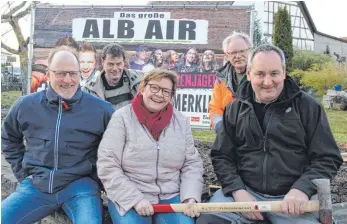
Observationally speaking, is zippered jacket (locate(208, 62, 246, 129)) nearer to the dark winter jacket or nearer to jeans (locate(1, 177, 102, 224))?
the dark winter jacket

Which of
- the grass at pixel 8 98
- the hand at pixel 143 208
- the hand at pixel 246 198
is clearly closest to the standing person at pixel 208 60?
the hand at pixel 246 198

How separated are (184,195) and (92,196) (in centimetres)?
63

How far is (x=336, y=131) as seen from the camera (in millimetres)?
9281

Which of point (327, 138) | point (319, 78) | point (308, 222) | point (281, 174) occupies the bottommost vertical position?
point (308, 222)

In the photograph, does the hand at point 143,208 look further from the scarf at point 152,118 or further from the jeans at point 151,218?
the scarf at point 152,118

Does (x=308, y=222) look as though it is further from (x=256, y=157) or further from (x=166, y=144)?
(x=166, y=144)

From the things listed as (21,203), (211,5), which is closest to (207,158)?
(21,203)

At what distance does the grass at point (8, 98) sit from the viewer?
13273mm

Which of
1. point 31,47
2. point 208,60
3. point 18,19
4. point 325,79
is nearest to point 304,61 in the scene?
point 325,79

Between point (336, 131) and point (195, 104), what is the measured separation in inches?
121

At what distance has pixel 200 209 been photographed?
2.80m

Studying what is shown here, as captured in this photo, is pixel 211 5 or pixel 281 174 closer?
pixel 281 174

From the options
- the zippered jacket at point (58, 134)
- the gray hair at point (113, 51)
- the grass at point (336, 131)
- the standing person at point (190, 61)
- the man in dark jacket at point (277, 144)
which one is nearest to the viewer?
the man in dark jacket at point (277, 144)

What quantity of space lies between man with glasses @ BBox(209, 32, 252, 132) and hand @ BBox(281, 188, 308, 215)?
110cm
